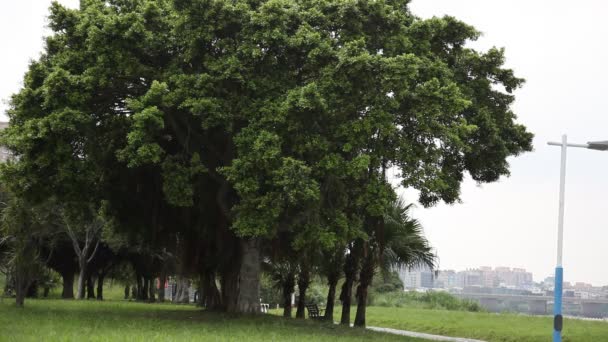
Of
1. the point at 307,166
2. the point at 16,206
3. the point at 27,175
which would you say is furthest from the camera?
→ the point at 16,206

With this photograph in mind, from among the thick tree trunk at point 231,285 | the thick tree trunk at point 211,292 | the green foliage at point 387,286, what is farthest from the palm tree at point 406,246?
the green foliage at point 387,286

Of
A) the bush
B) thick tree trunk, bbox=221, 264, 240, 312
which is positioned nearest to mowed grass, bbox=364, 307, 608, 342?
the bush

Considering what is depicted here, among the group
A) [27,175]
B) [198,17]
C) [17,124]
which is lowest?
[27,175]

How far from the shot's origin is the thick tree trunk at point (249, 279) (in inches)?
984

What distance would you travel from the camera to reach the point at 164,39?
72.1ft

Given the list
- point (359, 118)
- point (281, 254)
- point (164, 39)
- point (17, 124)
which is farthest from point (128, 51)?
point (281, 254)

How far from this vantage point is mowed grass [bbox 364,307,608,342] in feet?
81.4

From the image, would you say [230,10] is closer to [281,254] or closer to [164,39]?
[164,39]

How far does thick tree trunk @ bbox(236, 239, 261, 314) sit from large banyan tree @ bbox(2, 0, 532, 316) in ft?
5.88

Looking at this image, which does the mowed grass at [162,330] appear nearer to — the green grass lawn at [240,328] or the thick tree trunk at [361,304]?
the green grass lawn at [240,328]

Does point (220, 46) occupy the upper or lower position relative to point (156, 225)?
upper

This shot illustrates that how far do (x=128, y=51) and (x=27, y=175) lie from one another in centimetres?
454

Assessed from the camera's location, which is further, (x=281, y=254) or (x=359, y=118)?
(x=281, y=254)

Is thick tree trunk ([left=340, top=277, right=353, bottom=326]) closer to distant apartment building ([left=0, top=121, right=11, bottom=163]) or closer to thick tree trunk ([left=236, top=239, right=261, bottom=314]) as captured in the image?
thick tree trunk ([left=236, top=239, right=261, bottom=314])
